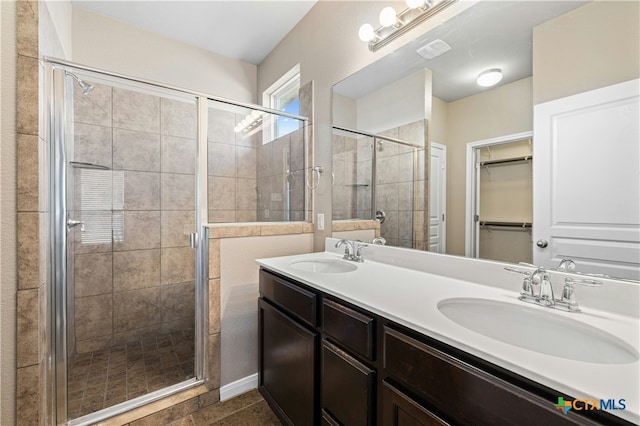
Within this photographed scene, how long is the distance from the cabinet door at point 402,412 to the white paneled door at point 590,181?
688 millimetres

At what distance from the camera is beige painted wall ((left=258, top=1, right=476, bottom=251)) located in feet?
5.59

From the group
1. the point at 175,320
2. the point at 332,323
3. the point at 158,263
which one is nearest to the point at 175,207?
the point at 158,263

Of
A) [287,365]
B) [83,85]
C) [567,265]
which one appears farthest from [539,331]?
[83,85]

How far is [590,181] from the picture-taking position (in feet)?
2.87

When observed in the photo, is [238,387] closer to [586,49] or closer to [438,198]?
[438,198]

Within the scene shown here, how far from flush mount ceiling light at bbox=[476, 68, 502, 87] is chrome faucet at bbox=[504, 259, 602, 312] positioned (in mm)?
730

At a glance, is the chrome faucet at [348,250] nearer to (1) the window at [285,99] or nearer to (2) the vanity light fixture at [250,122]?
(1) the window at [285,99]

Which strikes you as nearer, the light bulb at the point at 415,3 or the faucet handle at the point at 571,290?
the faucet handle at the point at 571,290

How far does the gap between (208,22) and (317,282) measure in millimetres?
2404

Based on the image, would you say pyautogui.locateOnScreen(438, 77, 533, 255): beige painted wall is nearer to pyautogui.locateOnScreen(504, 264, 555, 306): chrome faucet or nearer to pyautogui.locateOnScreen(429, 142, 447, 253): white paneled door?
pyautogui.locateOnScreen(429, 142, 447, 253): white paneled door

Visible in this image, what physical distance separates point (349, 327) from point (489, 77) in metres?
1.15

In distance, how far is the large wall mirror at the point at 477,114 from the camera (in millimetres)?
907

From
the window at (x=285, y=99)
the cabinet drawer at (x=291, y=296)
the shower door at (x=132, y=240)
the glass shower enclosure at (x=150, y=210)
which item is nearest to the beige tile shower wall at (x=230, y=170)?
the glass shower enclosure at (x=150, y=210)

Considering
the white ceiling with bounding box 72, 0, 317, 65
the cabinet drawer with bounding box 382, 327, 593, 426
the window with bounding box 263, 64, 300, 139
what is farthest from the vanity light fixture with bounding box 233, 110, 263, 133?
the cabinet drawer with bounding box 382, 327, 593, 426
